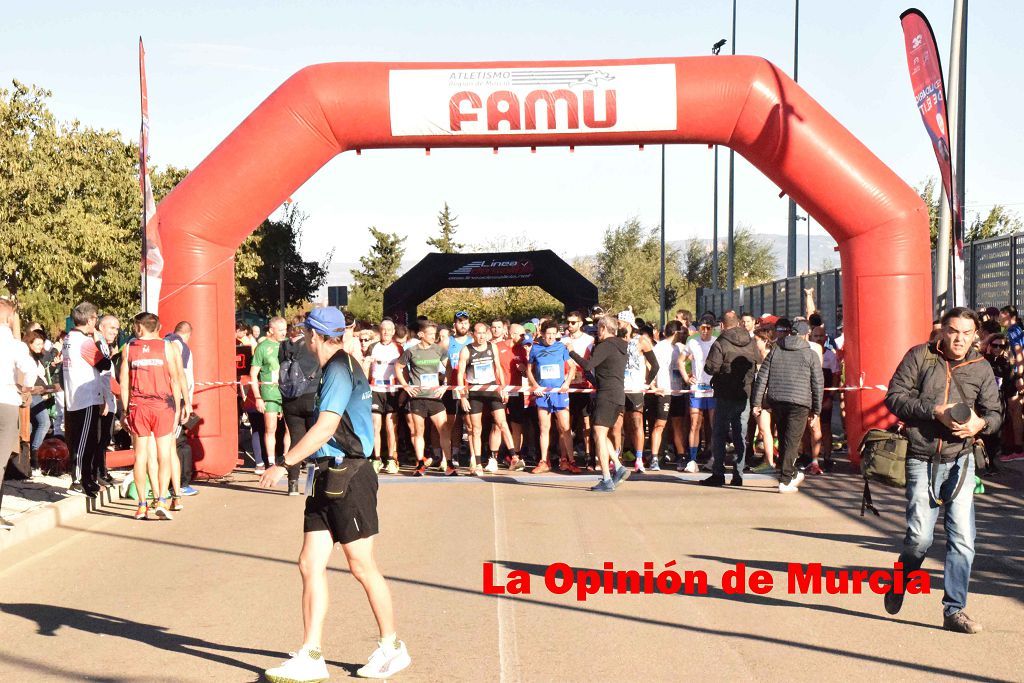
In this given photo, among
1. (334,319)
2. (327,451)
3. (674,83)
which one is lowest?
(327,451)

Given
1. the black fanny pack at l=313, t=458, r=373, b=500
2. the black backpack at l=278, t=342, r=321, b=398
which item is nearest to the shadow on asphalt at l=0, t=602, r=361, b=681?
the black fanny pack at l=313, t=458, r=373, b=500

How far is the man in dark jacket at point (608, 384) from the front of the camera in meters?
12.6

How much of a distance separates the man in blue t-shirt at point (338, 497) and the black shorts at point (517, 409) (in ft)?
30.6

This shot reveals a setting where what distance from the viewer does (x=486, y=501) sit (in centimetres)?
1201

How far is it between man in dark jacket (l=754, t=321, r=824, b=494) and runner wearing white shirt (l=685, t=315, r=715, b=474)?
2023 millimetres

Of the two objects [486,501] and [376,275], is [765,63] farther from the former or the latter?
[376,275]

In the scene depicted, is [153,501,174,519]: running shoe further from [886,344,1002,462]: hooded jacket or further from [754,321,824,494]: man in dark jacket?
[886,344,1002,462]: hooded jacket

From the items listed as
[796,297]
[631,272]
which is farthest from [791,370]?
[631,272]

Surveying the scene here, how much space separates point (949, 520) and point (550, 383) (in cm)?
784

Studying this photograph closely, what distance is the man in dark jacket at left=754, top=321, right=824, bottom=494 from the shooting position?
12391 millimetres

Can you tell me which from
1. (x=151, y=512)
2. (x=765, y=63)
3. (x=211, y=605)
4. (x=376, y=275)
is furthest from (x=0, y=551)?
(x=376, y=275)

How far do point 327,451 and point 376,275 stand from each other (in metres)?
93.5

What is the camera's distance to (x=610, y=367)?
12.7 meters

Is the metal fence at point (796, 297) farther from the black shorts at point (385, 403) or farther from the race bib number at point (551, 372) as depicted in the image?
the black shorts at point (385, 403)
